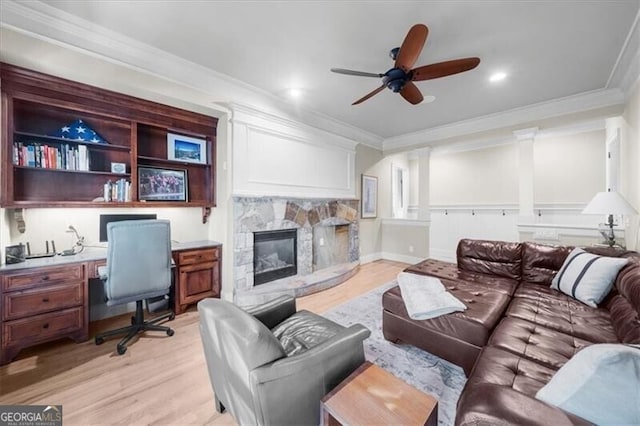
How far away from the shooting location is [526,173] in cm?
403

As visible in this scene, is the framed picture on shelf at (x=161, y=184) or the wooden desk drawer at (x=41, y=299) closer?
the wooden desk drawer at (x=41, y=299)

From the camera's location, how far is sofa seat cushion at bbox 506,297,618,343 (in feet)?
5.20

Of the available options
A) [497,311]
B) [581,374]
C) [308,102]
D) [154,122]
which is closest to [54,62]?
[154,122]

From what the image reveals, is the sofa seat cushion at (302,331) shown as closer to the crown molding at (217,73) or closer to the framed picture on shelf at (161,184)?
the framed picture on shelf at (161,184)

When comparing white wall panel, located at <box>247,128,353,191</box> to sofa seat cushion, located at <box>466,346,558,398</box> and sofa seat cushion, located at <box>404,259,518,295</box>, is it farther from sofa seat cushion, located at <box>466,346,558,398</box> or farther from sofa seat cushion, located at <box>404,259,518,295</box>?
sofa seat cushion, located at <box>466,346,558,398</box>

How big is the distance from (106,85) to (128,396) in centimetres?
272

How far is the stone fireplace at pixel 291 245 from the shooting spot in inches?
130

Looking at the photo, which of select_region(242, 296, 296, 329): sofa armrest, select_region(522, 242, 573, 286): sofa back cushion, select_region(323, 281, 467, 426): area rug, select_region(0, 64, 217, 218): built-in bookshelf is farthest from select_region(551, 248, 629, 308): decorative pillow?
select_region(0, 64, 217, 218): built-in bookshelf

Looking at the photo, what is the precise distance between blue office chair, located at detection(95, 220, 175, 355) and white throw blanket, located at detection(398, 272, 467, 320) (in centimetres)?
224

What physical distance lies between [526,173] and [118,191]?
18.6 ft

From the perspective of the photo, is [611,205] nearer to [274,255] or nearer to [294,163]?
[294,163]

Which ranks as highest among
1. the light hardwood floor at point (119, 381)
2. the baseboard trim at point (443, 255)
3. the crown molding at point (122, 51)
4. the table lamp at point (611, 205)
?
the crown molding at point (122, 51)

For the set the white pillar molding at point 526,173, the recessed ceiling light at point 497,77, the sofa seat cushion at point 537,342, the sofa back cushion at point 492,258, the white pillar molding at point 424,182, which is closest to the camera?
the sofa seat cushion at point 537,342

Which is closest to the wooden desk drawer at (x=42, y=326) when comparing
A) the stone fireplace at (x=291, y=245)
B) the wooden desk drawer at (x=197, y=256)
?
the wooden desk drawer at (x=197, y=256)
